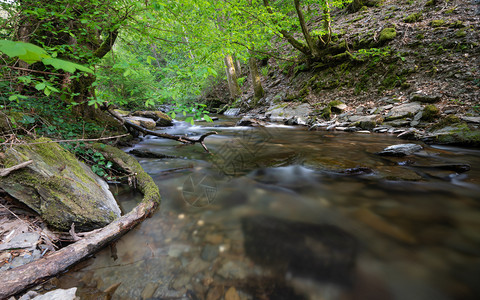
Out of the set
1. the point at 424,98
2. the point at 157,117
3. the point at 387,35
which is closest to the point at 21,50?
the point at 424,98

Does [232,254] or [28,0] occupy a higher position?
[28,0]

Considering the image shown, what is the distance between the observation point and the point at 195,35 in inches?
171

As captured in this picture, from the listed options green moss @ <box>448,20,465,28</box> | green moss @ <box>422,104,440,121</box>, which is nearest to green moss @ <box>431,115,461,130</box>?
green moss @ <box>422,104,440,121</box>

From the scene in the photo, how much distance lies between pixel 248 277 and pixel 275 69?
15533mm

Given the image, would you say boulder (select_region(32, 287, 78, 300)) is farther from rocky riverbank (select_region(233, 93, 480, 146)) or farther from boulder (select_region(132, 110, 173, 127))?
boulder (select_region(132, 110, 173, 127))

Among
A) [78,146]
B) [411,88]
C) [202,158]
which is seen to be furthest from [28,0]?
[411,88]

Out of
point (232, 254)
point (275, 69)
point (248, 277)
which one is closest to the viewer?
point (248, 277)

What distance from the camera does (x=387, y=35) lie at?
8.37 metres

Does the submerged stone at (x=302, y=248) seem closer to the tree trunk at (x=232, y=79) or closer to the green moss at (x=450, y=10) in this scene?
the green moss at (x=450, y=10)

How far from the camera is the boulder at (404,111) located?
5870mm

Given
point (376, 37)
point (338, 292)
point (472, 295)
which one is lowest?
point (472, 295)

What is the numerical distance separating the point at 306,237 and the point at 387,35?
34.3 feet

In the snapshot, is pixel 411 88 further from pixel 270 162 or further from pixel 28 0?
pixel 28 0

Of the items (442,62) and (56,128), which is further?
(442,62)
